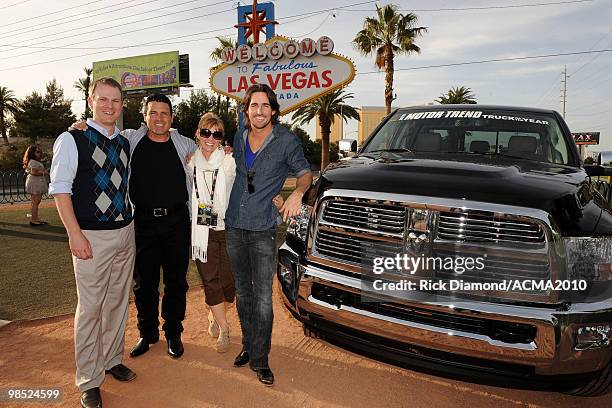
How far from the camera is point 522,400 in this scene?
3096 millimetres

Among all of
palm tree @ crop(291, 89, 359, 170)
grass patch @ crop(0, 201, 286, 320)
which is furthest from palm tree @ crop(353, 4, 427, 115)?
grass patch @ crop(0, 201, 286, 320)

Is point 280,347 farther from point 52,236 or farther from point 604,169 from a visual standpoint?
point 52,236

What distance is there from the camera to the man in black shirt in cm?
349

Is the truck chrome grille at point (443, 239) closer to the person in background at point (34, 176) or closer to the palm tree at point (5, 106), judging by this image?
the person in background at point (34, 176)

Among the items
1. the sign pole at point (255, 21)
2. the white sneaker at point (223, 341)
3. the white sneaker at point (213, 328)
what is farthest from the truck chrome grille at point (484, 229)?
the sign pole at point (255, 21)

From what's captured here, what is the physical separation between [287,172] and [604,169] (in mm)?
2753

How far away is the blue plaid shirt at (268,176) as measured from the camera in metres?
3.18

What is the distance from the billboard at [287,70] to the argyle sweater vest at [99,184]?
30.8 feet

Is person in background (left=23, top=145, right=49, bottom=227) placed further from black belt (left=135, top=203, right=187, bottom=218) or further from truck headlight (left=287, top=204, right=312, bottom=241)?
truck headlight (left=287, top=204, right=312, bottom=241)

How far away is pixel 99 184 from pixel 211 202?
84cm

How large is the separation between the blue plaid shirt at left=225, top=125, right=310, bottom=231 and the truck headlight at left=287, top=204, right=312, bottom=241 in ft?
0.58

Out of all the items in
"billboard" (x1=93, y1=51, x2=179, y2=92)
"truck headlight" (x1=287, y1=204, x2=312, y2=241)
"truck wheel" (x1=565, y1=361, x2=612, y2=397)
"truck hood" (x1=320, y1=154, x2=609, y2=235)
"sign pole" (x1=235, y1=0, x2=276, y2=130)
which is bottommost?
"truck wheel" (x1=565, y1=361, x2=612, y2=397)

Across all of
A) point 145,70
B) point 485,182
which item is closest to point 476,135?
point 485,182

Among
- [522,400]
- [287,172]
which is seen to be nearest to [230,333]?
[287,172]
